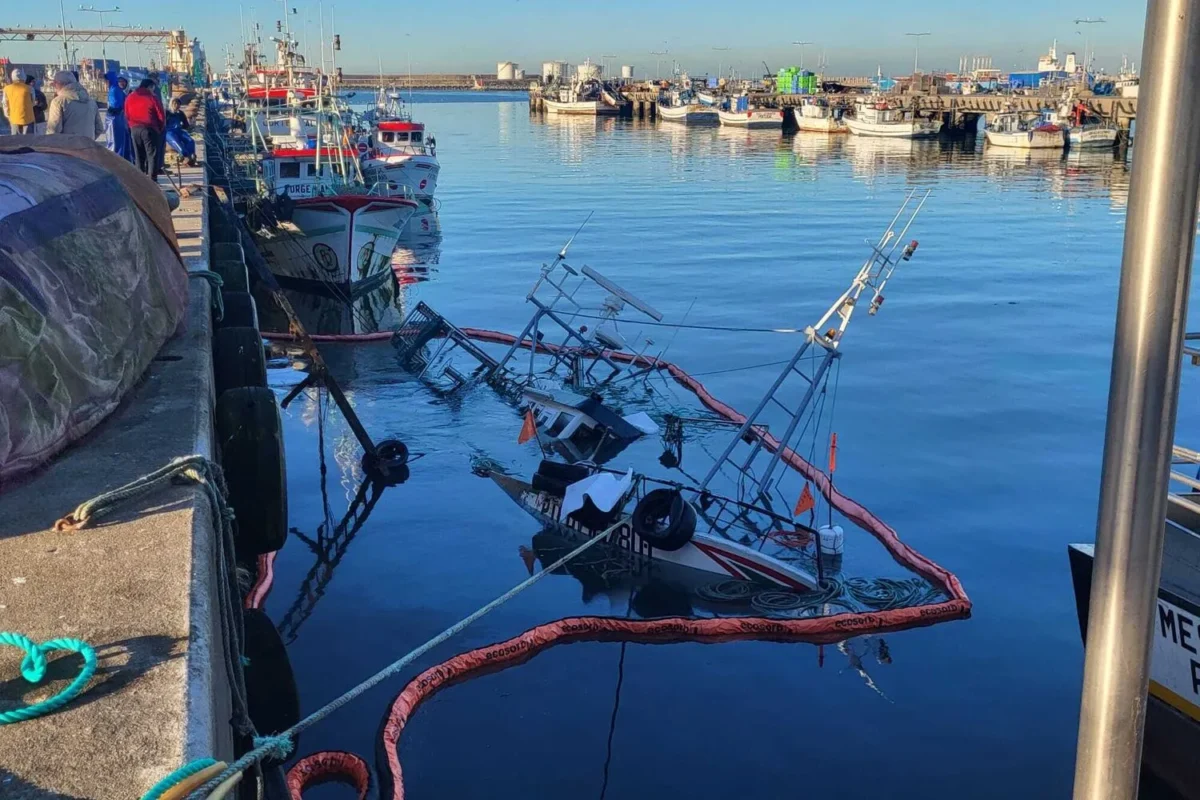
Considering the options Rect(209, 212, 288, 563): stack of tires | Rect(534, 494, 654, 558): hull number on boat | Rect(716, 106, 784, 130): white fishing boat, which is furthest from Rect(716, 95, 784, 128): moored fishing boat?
Rect(209, 212, 288, 563): stack of tires

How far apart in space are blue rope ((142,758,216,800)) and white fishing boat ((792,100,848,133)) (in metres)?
94.2

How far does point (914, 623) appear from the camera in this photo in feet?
33.9

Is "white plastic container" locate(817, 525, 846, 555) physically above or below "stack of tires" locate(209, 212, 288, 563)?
below

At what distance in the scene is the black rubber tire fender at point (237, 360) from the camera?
33.4 feet

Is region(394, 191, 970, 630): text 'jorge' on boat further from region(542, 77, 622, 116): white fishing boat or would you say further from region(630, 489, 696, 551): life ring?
region(542, 77, 622, 116): white fishing boat

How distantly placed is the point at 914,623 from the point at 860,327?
48.5 feet

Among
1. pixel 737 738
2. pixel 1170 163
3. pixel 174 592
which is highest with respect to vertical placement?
Result: pixel 1170 163

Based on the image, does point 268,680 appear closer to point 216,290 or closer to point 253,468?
point 253,468

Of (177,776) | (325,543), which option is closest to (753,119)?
(325,543)

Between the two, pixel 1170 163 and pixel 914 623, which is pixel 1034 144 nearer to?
pixel 914 623

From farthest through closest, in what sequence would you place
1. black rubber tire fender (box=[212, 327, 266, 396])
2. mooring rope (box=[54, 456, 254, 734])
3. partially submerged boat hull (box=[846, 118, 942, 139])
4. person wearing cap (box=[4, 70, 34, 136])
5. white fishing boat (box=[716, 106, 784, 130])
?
white fishing boat (box=[716, 106, 784, 130]) → partially submerged boat hull (box=[846, 118, 942, 139]) → person wearing cap (box=[4, 70, 34, 136]) → black rubber tire fender (box=[212, 327, 266, 396]) → mooring rope (box=[54, 456, 254, 734])

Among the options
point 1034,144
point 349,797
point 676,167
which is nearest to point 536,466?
point 349,797

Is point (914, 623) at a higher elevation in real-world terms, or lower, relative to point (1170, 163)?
lower

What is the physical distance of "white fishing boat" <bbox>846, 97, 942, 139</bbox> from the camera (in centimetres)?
8369
